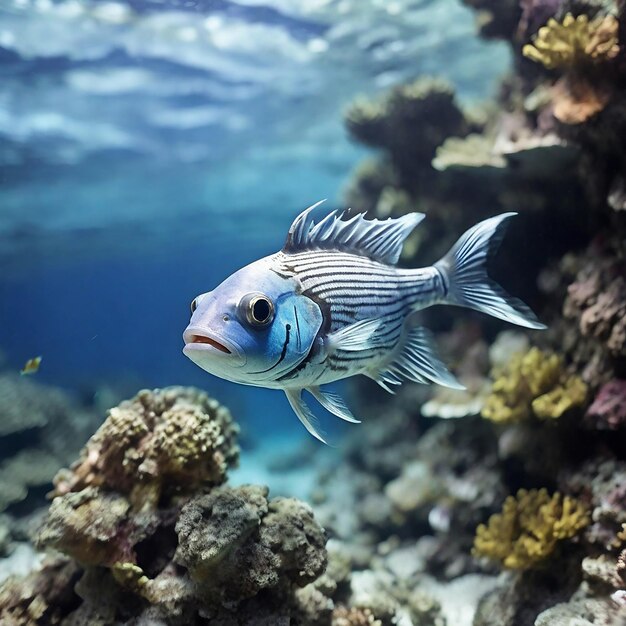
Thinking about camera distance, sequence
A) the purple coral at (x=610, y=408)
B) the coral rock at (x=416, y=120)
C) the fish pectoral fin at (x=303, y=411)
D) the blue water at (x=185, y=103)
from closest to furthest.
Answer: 1. the fish pectoral fin at (x=303, y=411)
2. the purple coral at (x=610, y=408)
3. the coral rock at (x=416, y=120)
4. the blue water at (x=185, y=103)

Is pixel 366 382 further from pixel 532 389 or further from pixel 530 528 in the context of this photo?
pixel 530 528

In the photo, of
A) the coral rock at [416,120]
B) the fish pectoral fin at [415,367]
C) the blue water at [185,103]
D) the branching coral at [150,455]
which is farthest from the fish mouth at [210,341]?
the coral rock at [416,120]

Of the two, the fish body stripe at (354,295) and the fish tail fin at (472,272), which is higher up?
the fish tail fin at (472,272)

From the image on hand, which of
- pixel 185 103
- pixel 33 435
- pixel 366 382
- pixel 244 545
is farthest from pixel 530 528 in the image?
pixel 185 103

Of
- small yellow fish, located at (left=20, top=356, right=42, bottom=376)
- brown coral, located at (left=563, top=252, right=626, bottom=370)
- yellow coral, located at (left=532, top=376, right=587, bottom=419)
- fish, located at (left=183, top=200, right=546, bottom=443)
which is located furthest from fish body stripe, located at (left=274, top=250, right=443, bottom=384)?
small yellow fish, located at (left=20, top=356, right=42, bottom=376)

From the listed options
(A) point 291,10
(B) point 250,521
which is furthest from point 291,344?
(A) point 291,10

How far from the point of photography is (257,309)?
7.69 feet

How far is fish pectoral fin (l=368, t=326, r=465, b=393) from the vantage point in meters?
3.19

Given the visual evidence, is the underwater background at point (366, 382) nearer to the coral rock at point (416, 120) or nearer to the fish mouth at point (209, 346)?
the coral rock at point (416, 120)

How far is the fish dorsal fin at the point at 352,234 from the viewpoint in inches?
116

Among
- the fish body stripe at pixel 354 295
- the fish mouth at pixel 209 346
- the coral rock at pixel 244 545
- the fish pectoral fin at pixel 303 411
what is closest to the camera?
the fish mouth at pixel 209 346

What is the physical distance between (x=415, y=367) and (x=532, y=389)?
2.38 m

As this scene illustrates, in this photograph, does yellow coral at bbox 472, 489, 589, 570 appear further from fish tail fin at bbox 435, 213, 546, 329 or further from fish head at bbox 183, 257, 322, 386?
fish head at bbox 183, 257, 322, 386

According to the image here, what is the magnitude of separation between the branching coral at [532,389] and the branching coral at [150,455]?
9.36ft
